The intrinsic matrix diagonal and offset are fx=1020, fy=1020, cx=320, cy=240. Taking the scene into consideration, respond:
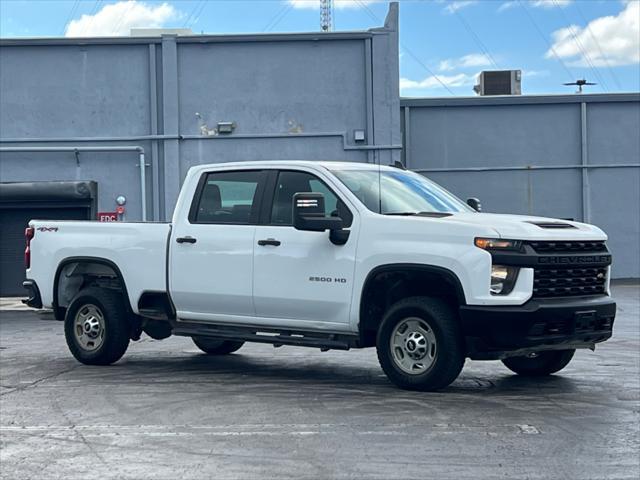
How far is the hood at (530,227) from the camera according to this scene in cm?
816

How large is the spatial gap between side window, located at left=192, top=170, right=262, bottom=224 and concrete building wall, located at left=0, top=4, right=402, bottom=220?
13.7 meters

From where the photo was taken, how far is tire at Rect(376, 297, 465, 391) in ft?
27.2

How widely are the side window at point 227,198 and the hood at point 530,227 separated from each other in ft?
6.52

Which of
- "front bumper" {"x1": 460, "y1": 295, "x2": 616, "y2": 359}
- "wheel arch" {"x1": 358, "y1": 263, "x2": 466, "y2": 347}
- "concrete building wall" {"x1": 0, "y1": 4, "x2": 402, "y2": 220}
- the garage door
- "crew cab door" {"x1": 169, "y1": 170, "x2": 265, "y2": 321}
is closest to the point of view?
"front bumper" {"x1": 460, "y1": 295, "x2": 616, "y2": 359}

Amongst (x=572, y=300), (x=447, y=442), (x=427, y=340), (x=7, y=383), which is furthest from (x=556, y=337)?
(x=7, y=383)

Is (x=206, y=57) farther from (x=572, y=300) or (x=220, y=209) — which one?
(x=572, y=300)

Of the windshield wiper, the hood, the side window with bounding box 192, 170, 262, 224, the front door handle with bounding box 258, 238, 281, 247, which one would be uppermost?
the side window with bounding box 192, 170, 262, 224

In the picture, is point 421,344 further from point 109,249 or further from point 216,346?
point 216,346

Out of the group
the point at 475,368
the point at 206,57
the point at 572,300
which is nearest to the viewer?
the point at 572,300

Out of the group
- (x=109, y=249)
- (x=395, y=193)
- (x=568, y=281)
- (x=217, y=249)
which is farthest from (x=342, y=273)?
(x=109, y=249)

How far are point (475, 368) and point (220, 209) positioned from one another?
119 inches

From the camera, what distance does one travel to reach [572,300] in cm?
842

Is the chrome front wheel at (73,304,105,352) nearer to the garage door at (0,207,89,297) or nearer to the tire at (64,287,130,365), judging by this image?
the tire at (64,287,130,365)

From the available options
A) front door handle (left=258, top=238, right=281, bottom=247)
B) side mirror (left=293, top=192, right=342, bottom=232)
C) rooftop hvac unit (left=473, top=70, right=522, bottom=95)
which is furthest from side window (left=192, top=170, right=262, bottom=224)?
rooftop hvac unit (left=473, top=70, right=522, bottom=95)
